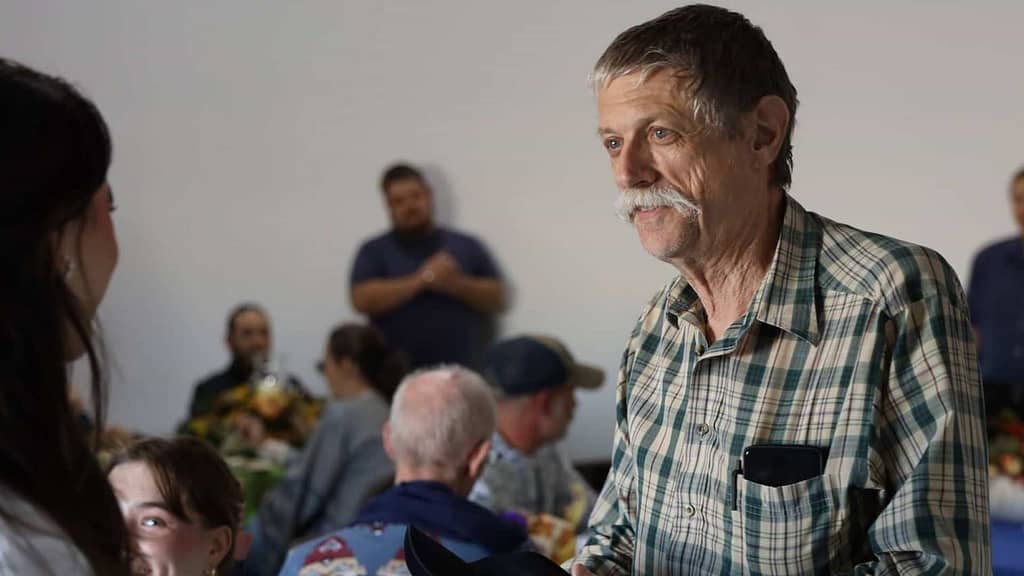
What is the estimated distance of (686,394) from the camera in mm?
1637

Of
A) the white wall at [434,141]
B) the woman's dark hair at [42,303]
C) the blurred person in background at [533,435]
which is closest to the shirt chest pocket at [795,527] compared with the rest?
the woman's dark hair at [42,303]

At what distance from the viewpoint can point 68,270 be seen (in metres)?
1.17

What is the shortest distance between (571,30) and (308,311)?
2.16 meters

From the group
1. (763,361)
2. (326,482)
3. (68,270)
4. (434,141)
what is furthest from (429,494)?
(434,141)

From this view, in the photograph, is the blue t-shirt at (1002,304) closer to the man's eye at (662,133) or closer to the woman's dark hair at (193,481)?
the woman's dark hair at (193,481)

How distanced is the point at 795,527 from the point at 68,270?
31.2 inches

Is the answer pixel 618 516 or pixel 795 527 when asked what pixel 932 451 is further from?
pixel 618 516

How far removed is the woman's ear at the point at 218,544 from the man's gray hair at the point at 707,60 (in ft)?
3.11

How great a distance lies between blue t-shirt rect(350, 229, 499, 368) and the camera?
665cm

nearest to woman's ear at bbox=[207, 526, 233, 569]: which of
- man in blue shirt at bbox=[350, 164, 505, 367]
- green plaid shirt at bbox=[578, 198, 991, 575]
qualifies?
green plaid shirt at bbox=[578, 198, 991, 575]

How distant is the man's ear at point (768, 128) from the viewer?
5.19 feet

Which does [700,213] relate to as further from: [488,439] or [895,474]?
[488,439]

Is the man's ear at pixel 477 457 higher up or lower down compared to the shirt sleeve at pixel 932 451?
lower down

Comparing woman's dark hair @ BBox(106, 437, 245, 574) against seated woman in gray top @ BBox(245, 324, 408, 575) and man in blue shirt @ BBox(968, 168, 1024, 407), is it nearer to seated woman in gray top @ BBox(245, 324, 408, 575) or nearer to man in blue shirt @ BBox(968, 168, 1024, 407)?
seated woman in gray top @ BBox(245, 324, 408, 575)
